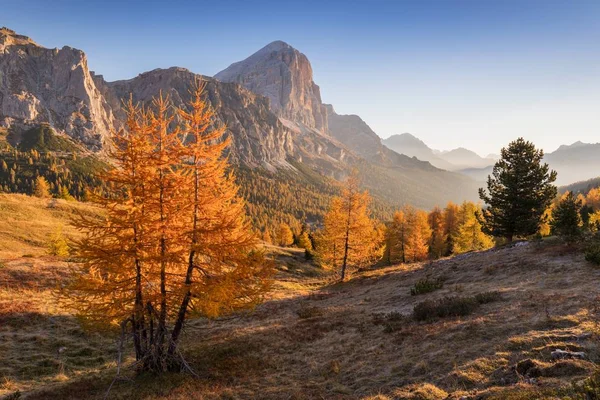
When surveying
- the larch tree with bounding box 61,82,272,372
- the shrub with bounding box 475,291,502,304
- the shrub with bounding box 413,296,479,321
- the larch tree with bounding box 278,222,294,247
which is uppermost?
the larch tree with bounding box 61,82,272,372

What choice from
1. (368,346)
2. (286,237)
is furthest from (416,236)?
(286,237)

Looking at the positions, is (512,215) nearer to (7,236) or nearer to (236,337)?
(236,337)

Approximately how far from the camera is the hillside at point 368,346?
885 centimetres

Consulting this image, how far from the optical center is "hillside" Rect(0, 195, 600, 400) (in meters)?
8.85

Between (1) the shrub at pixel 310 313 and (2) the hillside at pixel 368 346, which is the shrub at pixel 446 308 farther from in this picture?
(1) the shrub at pixel 310 313

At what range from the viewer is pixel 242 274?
43.5 ft

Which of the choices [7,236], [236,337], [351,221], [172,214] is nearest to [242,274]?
[172,214]

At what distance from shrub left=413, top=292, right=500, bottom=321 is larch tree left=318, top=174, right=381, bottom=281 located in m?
20.3

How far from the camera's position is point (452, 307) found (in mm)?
15742

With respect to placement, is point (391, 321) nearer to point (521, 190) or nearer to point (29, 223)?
point (521, 190)

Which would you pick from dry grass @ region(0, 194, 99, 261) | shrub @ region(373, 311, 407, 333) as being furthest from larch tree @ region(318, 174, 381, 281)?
dry grass @ region(0, 194, 99, 261)

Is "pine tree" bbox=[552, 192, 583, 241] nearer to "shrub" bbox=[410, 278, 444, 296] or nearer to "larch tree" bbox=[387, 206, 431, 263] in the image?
"shrub" bbox=[410, 278, 444, 296]

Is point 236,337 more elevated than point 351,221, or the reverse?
point 351,221

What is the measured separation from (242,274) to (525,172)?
100 feet
